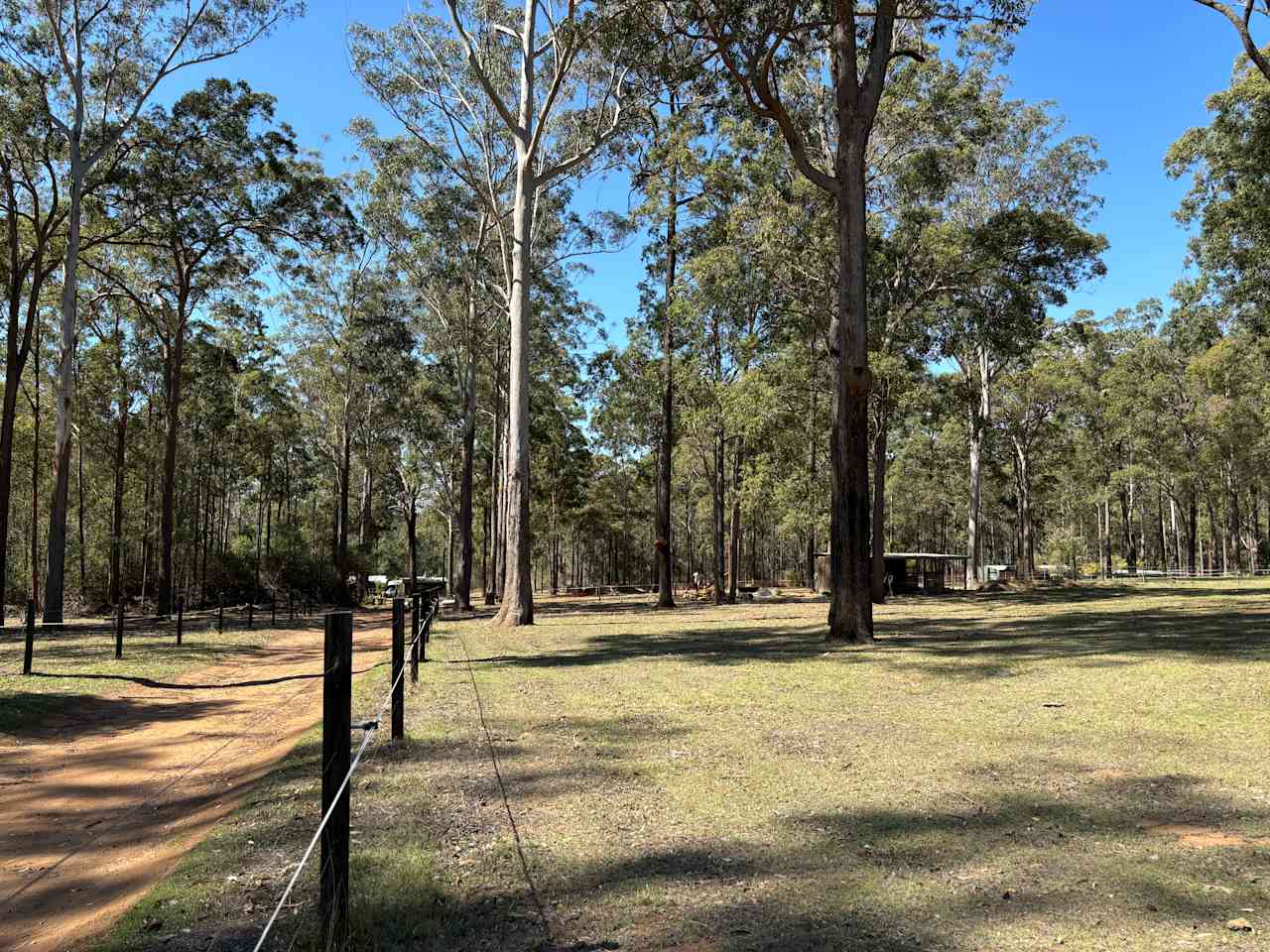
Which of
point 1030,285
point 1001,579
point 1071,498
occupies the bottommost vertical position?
point 1001,579

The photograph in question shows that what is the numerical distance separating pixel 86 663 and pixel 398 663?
Result: 32.4 ft

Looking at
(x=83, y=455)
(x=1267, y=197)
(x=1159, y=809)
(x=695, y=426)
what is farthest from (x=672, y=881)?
(x=83, y=455)

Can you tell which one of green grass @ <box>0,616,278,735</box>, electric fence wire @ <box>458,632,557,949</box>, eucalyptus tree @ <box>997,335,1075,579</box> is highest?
eucalyptus tree @ <box>997,335,1075,579</box>

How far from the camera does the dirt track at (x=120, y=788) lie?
13.8 feet

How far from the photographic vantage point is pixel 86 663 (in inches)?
526

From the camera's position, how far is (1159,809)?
14.9 feet

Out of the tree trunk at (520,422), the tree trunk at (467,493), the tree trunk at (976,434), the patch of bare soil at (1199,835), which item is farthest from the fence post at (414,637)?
the tree trunk at (976,434)

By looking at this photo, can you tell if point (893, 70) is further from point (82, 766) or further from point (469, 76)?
point (82, 766)

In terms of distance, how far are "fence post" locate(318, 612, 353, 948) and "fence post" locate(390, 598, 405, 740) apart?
3.31 metres

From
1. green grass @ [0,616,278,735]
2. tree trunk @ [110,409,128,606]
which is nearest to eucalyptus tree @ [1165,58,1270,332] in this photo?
green grass @ [0,616,278,735]

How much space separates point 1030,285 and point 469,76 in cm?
1683

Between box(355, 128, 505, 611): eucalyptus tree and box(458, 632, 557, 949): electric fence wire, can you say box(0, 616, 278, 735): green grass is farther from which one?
box(355, 128, 505, 611): eucalyptus tree

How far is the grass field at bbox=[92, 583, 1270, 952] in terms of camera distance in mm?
3256

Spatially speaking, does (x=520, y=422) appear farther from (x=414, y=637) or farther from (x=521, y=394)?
(x=414, y=637)
